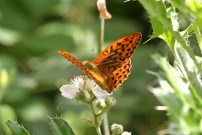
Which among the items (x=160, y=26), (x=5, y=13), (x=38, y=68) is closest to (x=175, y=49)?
(x=160, y=26)

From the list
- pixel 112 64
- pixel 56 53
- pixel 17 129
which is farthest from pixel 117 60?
pixel 56 53

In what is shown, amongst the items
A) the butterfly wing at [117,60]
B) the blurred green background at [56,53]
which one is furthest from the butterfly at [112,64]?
the blurred green background at [56,53]

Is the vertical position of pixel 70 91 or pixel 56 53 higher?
pixel 70 91

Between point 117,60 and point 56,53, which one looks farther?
point 56,53

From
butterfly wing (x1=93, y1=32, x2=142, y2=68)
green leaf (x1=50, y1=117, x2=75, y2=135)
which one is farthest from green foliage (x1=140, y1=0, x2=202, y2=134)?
green leaf (x1=50, y1=117, x2=75, y2=135)

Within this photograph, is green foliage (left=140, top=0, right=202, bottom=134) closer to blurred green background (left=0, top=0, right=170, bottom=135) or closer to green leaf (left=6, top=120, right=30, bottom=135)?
green leaf (left=6, top=120, right=30, bottom=135)

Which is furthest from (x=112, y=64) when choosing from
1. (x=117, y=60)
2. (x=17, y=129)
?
(x=17, y=129)

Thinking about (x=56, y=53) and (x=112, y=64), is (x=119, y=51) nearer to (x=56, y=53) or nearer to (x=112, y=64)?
(x=112, y=64)
